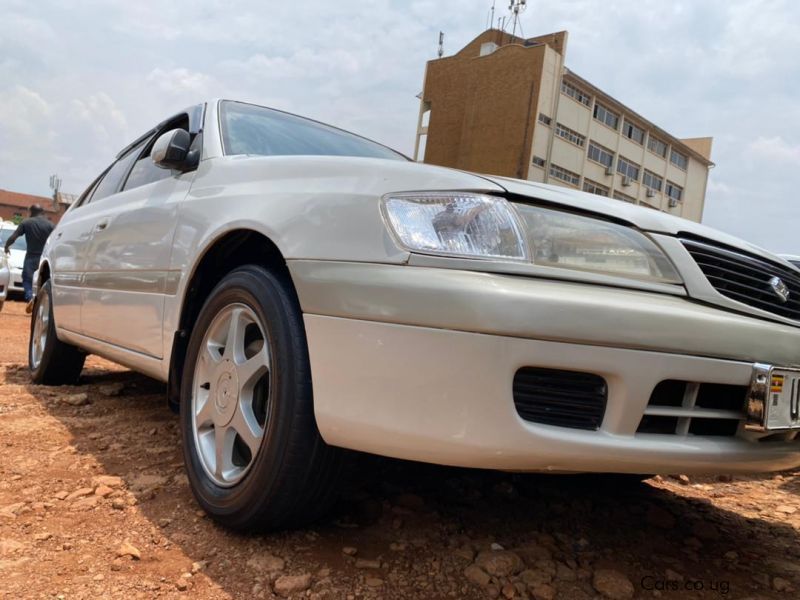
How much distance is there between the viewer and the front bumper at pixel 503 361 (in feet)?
4.57

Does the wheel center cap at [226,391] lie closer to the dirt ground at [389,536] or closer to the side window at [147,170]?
the dirt ground at [389,536]

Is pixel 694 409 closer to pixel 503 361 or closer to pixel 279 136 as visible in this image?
pixel 503 361

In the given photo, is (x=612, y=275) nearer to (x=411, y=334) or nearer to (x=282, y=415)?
(x=411, y=334)

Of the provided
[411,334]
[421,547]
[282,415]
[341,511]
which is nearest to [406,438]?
[411,334]

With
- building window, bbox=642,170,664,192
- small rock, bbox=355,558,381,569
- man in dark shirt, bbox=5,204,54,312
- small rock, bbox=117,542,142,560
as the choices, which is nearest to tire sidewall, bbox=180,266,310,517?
small rock, bbox=117,542,142,560

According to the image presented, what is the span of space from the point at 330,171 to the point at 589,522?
1.53 m

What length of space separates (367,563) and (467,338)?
77 cm

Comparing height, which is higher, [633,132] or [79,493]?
[633,132]

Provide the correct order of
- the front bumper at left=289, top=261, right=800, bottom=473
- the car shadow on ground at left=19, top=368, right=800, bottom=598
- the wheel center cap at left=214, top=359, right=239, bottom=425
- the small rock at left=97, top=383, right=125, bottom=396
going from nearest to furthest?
the front bumper at left=289, top=261, right=800, bottom=473
the car shadow on ground at left=19, top=368, right=800, bottom=598
the wheel center cap at left=214, top=359, right=239, bottom=425
the small rock at left=97, top=383, right=125, bottom=396

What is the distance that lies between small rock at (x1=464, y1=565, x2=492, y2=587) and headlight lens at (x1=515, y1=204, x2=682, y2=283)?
2.93 ft

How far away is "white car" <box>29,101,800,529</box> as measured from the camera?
1.41 meters

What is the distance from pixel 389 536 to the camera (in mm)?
1909

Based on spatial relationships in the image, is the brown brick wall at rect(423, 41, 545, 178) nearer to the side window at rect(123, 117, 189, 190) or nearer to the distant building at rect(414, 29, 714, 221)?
the distant building at rect(414, 29, 714, 221)

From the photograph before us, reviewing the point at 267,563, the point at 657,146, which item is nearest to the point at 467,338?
the point at 267,563
